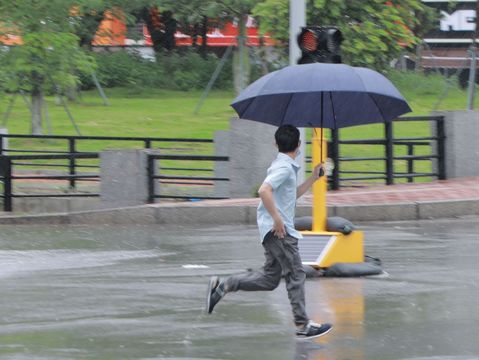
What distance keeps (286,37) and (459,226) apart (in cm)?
1058

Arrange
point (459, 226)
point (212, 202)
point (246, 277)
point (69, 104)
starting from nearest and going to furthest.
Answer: point (246, 277), point (459, 226), point (212, 202), point (69, 104)

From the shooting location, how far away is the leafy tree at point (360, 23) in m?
25.3

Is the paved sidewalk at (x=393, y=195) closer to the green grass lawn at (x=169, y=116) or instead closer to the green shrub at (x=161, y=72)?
the green grass lawn at (x=169, y=116)

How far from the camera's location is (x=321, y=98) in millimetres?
11055

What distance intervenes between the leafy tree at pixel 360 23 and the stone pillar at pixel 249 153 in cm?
701

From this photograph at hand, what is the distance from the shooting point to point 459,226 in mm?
16562

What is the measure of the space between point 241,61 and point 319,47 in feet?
94.4

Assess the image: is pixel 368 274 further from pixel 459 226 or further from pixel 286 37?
pixel 286 37

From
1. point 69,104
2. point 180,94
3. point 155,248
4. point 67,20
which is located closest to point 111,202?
point 155,248

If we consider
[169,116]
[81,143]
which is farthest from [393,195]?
[169,116]

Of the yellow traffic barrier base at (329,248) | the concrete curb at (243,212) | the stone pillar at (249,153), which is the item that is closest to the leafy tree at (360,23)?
the stone pillar at (249,153)

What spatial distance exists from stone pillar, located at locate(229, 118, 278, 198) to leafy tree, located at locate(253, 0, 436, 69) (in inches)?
276

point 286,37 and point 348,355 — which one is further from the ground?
point 286,37

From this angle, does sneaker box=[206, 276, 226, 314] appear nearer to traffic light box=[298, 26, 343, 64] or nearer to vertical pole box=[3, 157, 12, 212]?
traffic light box=[298, 26, 343, 64]
